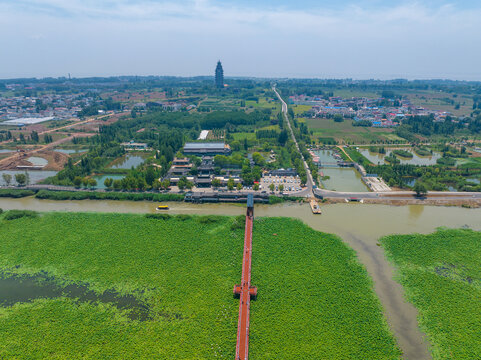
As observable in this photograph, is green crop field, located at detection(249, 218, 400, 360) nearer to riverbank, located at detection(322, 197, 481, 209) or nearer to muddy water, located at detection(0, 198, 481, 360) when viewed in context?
muddy water, located at detection(0, 198, 481, 360)

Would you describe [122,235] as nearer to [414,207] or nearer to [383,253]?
[383,253]

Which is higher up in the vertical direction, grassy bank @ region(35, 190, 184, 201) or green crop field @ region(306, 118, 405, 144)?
green crop field @ region(306, 118, 405, 144)

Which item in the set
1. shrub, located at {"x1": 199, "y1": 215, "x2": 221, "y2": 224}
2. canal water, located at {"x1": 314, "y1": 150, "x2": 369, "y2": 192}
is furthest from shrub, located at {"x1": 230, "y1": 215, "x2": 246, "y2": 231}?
canal water, located at {"x1": 314, "y1": 150, "x2": 369, "y2": 192}

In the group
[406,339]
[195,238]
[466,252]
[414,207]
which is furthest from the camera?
[414,207]

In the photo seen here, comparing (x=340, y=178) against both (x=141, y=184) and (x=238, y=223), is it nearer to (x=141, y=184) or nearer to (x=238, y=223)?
(x=238, y=223)

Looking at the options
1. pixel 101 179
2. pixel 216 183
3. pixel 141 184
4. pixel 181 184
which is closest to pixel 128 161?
pixel 101 179

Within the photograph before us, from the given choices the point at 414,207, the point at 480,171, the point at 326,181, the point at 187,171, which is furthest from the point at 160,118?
→ the point at 480,171

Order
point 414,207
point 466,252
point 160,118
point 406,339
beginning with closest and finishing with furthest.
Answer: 1. point 406,339
2. point 466,252
3. point 414,207
4. point 160,118
